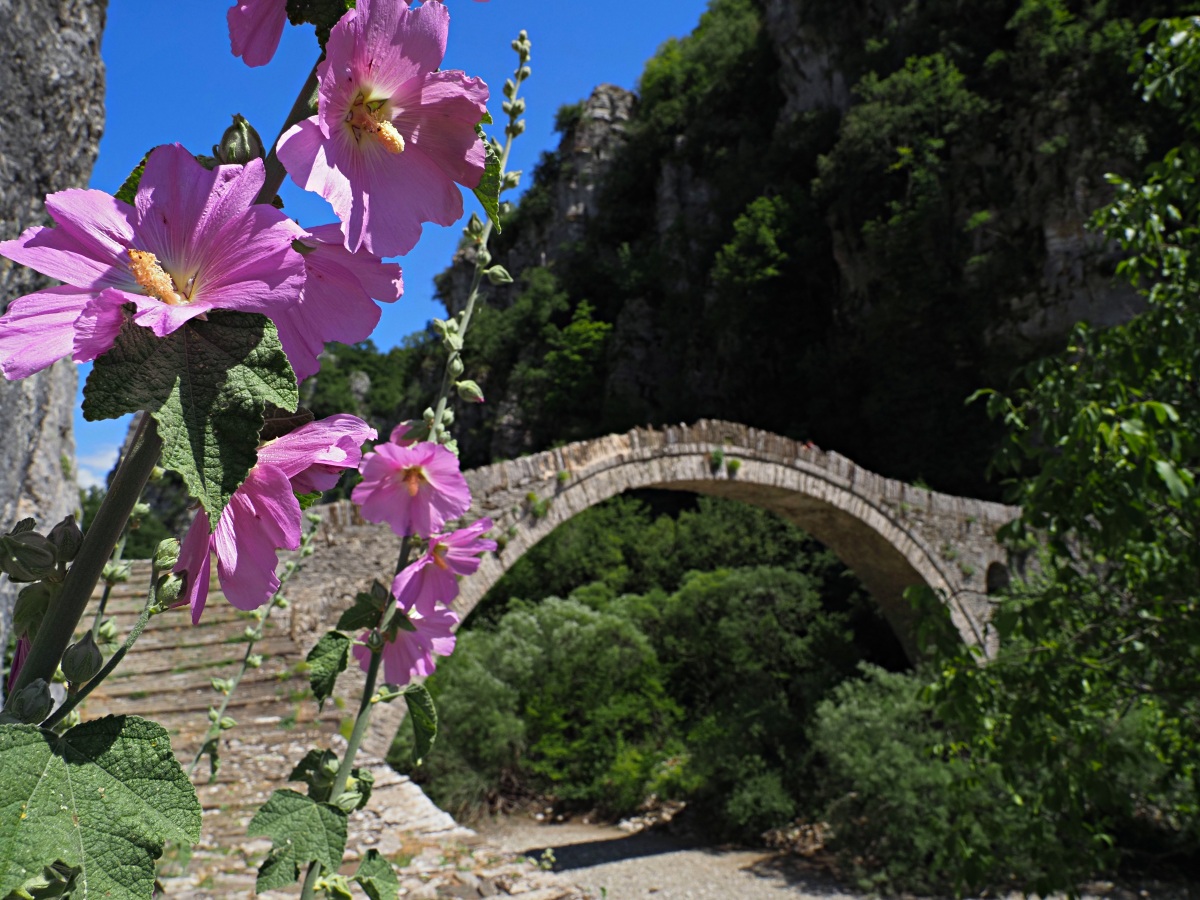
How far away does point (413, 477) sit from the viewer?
3.64 feet

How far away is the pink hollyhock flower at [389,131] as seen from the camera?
0.45 meters

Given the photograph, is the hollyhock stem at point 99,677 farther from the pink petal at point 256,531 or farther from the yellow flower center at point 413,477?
the yellow flower center at point 413,477

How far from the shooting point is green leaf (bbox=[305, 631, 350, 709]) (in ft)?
3.00

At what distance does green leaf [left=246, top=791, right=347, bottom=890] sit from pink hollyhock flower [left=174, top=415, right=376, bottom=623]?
16.1 inches

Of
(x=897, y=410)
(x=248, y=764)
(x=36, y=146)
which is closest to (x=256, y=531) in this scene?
(x=36, y=146)

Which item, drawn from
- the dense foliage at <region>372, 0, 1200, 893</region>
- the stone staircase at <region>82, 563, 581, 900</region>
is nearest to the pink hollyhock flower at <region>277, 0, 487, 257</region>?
the dense foliage at <region>372, 0, 1200, 893</region>

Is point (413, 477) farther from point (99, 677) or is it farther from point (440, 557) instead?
point (99, 677)

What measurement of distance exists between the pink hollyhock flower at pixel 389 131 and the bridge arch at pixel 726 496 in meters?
4.70

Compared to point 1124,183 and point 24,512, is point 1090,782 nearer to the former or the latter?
point 1124,183

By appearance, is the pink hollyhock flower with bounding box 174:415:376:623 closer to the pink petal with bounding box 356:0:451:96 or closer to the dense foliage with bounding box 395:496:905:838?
the pink petal with bounding box 356:0:451:96

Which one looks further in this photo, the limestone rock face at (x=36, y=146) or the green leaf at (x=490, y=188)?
the limestone rock face at (x=36, y=146)

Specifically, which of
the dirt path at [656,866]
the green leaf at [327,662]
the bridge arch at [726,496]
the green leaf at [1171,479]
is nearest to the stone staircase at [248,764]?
the bridge arch at [726,496]

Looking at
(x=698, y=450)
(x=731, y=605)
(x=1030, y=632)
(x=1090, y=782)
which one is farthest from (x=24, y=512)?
(x=731, y=605)

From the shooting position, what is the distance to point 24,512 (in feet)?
5.23
